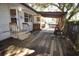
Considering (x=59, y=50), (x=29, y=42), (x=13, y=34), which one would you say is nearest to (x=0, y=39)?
(x=13, y=34)

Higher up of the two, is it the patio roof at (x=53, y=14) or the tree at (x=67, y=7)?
the tree at (x=67, y=7)

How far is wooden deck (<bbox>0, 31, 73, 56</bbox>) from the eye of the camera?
8.19 feet

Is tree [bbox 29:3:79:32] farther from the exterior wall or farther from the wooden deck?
the wooden deck

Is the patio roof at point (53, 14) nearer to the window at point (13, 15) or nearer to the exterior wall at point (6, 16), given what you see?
the exterior wall at point (6, 16)

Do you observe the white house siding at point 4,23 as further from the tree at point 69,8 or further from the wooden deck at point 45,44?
the tree at point 69,8

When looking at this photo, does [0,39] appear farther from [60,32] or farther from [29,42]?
[60,32]

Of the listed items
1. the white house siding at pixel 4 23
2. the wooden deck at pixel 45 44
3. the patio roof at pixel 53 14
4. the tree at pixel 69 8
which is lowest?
the wooden deck at pixel 45 44

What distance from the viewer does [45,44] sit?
252 centimetres

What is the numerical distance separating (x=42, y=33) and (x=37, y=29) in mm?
99

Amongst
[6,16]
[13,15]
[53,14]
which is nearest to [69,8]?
[53,14]

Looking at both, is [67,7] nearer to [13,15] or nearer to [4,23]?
[13,15]

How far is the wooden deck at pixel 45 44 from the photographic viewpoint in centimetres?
250

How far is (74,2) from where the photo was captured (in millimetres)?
2410

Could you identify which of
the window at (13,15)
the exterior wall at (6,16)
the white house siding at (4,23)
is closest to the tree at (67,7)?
the exterior wall at (6,16)
